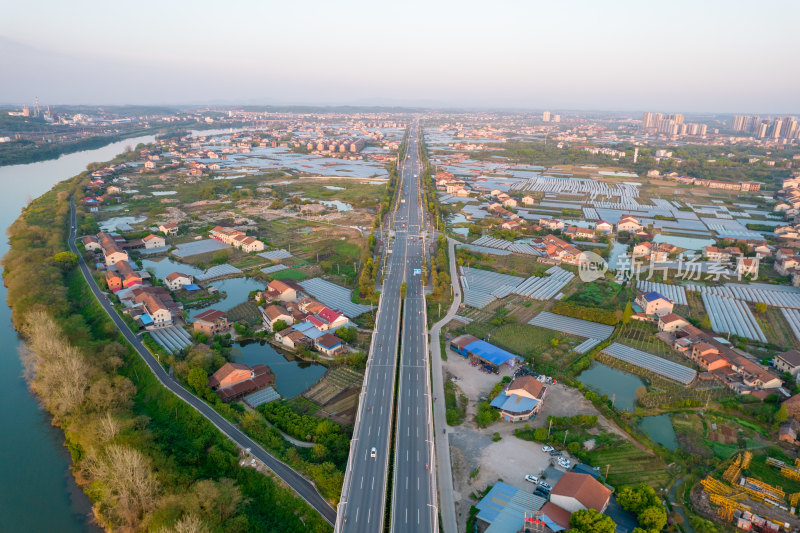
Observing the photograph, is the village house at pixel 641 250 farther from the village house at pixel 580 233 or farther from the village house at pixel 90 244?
the village house at pixel 90 244

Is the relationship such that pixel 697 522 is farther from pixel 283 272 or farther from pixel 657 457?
pixel 283 272

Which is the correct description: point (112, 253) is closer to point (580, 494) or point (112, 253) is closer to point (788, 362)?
point (580, 494)

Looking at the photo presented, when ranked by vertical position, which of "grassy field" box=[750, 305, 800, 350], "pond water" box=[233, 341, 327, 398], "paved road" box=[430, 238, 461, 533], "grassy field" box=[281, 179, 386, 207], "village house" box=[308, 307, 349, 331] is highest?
"grassy field" box=[281, 179, 386, 207]

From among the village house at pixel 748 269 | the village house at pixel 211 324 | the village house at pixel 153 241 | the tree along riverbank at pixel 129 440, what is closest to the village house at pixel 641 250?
the village house at pixel 748 269

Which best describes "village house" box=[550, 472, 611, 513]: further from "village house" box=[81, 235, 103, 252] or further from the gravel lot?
"village house" box=[81, 235, 103, 252]

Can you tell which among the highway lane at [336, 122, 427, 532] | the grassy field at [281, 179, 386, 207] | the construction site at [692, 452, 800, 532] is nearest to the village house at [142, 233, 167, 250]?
the highway lane at [336, 122, 427, 532]

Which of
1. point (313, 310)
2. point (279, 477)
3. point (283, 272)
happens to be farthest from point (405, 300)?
point (279, 477)
